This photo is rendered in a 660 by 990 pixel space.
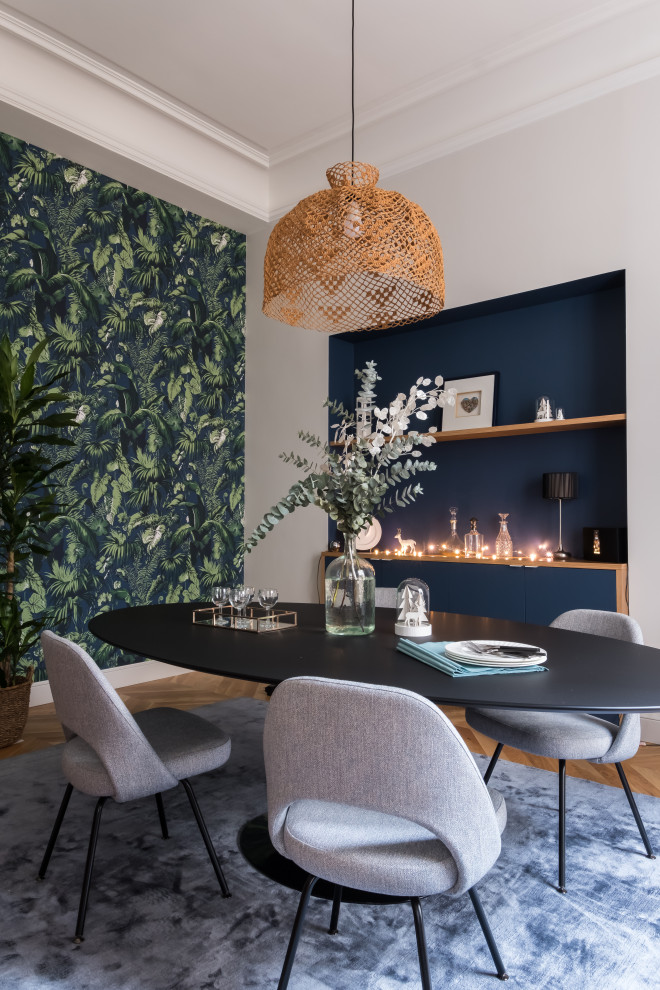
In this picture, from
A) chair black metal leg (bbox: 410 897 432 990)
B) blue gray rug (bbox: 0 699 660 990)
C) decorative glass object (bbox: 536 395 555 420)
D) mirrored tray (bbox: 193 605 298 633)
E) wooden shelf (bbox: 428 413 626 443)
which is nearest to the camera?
chair black metal leg (bbox: 410 897 432 990)

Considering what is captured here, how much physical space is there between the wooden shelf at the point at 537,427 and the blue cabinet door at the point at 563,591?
75 cm

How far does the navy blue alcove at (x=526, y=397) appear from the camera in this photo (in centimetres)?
376

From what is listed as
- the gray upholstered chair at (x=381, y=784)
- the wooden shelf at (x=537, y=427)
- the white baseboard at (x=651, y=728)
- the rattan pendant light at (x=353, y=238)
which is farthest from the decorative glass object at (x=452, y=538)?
the gray upholstered chair at (x=381, y=784)

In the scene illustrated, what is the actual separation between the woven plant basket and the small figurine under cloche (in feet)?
6.81

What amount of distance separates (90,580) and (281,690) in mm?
3430

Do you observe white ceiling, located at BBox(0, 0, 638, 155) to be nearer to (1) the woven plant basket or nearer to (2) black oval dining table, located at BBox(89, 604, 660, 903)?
(2) black oval dining table, located at BBox(89, 604, 660, 903)

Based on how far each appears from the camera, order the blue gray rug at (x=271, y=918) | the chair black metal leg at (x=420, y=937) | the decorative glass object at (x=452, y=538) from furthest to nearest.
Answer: the decorative glass object at (x=452, y=538) → the blue gray rug at (x=271, y=918) → the chair black metal leg at (x=420, y=937)

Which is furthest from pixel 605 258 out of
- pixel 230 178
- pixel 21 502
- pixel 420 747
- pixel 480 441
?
pixel 21 502

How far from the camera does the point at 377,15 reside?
3516mm

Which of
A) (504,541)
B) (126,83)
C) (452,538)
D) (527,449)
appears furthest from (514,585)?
(126,83)

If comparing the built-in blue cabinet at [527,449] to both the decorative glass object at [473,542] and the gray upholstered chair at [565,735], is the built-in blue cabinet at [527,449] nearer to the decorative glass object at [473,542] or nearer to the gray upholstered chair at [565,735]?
the decorative glass object at [473,542]

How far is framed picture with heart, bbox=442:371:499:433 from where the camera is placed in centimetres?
414

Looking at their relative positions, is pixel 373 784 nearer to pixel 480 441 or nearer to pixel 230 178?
pixel 480 441

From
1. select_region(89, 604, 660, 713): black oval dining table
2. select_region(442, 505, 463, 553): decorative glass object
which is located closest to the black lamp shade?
select_region(442, 505, 463, 553): decorative glass object
